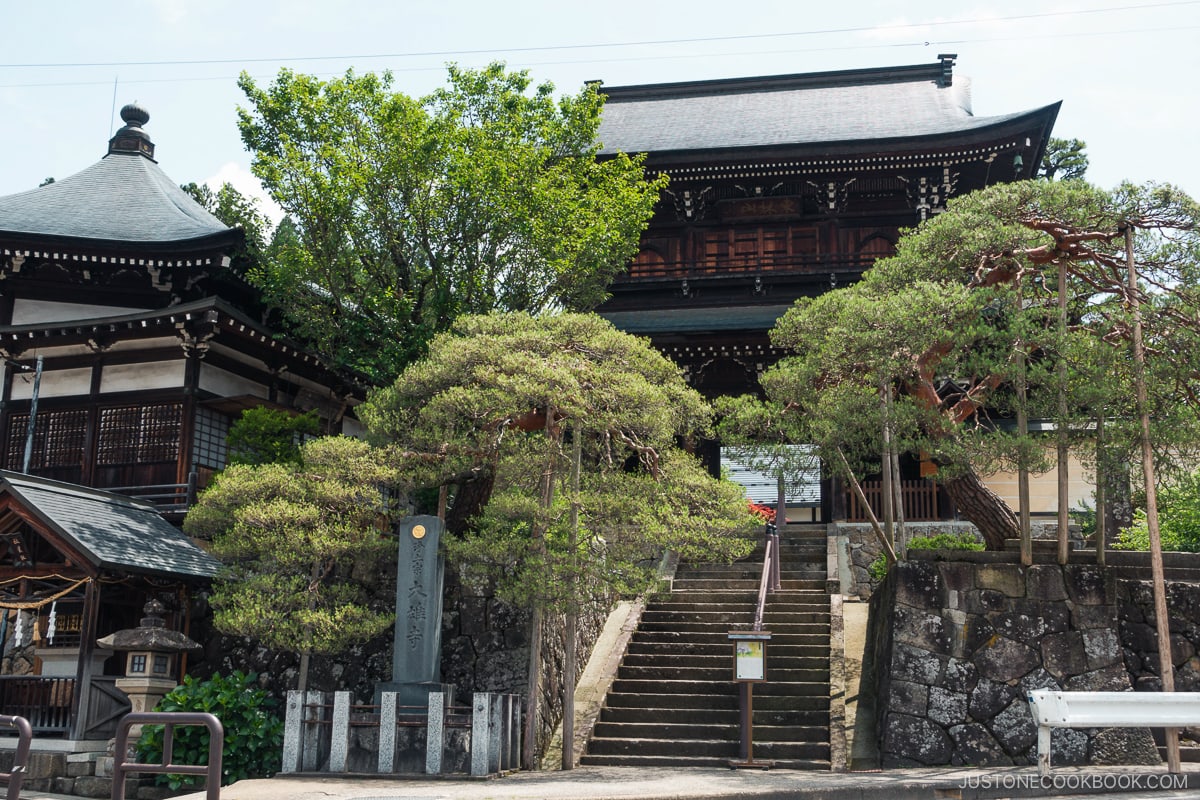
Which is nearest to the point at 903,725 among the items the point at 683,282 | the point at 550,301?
the point at 550,301

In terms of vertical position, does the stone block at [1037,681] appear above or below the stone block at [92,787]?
above

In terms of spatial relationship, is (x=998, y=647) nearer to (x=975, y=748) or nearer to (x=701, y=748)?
(x=975, y=748)

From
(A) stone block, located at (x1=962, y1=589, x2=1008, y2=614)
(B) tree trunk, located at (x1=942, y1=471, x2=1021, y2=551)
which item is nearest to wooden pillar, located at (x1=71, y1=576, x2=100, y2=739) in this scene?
(A) stone block, located at (x1=962, y1=589, x2=1008, y2=614)

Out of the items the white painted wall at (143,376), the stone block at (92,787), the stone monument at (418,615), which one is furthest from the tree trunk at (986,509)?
the white painted wall at (143,376)

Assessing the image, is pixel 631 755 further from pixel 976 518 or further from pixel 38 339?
pixel 38 339

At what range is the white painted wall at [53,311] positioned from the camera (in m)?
20.1

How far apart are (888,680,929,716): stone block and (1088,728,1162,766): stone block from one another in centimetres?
172

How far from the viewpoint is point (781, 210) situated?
928 inches

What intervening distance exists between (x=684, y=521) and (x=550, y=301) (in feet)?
21.4

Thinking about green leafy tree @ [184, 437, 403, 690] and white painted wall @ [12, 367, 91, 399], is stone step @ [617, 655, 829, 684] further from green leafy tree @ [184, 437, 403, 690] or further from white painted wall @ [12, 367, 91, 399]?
white painted wall @ [12, 367, 91, 399]

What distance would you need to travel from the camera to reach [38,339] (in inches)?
731

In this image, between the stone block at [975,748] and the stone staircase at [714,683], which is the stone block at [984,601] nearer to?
the stone block at [975,748]

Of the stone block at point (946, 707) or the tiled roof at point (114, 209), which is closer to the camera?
the stone block at point (946, 707)

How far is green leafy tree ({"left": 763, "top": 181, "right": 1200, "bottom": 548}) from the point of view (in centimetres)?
1152
